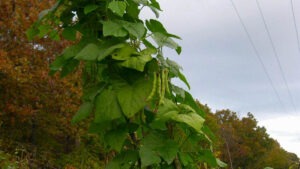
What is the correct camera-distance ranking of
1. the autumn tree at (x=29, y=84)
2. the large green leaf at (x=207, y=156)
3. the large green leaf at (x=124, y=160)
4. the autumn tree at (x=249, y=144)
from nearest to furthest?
the large green leaf at (x=124, y=160), the large green leaf at (x=207, y=156), the autumn tree at (x=29, y=84), the autumn tree at (x=249, y=144)

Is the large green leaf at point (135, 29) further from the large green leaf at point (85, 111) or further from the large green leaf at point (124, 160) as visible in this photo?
the large green leaf at point (124, 160)

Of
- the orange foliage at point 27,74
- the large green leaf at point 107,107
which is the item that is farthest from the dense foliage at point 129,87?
the orange foliage at point 27,74

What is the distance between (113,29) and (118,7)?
70mm

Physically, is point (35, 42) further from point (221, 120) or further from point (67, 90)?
point (221, 120)

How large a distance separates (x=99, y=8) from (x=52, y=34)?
33 centimetres

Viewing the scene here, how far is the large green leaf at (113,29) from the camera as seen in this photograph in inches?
45.6

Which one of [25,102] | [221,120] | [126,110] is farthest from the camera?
[221,120]

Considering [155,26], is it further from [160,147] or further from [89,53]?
[160,147]

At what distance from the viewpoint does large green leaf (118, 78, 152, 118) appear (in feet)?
3.68

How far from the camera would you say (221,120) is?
1989 inches

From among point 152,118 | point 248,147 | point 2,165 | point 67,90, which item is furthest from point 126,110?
point 248,147

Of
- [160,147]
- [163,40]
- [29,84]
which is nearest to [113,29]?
[163,40]

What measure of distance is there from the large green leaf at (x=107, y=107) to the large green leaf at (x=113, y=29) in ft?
0.59

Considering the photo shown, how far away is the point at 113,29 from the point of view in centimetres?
118
